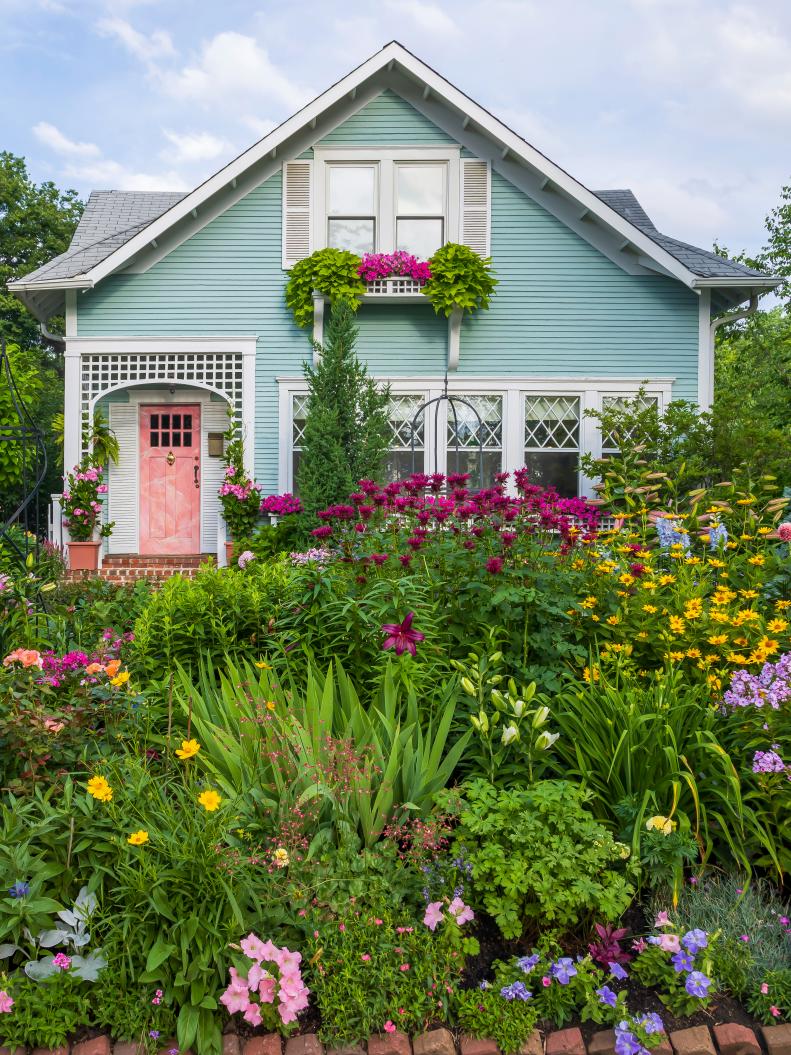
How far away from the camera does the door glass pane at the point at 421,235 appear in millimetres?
9578

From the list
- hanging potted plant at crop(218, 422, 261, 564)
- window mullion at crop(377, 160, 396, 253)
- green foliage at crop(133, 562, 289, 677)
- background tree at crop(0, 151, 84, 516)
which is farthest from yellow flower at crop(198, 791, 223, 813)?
background tree at crop(0, 151, 84, 516)

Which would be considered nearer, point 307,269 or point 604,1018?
point 604,1018

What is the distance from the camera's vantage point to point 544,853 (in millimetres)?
2271

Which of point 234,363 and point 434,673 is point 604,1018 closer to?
point 434,673

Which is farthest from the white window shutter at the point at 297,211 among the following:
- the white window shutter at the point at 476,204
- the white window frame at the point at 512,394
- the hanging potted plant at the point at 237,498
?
the hanging potted plant at the point at 237,498

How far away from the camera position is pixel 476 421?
31.9 ft

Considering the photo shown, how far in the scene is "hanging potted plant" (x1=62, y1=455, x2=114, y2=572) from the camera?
9.06 m

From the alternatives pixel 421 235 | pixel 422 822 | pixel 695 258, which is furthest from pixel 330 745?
pixel 695 258

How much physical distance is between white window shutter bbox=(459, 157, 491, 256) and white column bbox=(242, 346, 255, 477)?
3.12 meters

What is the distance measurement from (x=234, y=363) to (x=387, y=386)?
79.9 inches

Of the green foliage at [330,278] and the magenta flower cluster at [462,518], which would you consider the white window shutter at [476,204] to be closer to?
the green foliage at [330,278]

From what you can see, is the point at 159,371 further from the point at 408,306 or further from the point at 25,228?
the point at 25,228

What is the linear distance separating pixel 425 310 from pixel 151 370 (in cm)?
363

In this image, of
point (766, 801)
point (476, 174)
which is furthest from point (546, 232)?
point (766, 801)
